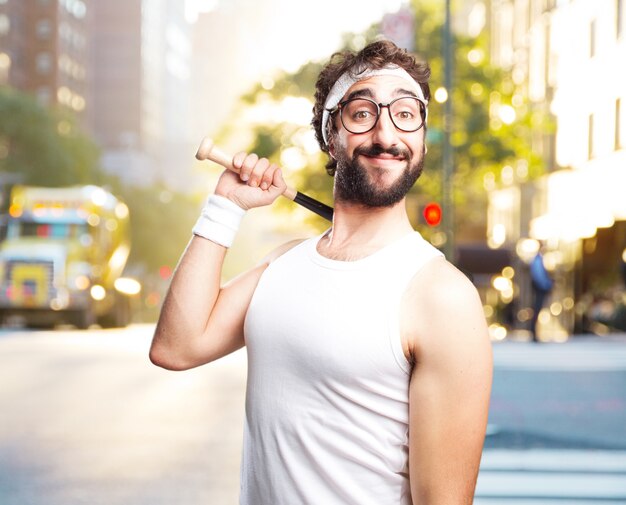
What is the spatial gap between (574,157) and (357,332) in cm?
3847

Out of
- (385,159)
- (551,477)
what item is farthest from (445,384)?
(551,477)

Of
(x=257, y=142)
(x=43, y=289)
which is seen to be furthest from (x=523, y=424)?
(x=257, y=142)

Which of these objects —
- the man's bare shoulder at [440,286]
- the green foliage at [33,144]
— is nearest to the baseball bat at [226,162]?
the man's bare shoulder at [440,286]

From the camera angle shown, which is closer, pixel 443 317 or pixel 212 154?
pixel 443 317

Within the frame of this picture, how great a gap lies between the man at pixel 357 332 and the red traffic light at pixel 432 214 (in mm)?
20929

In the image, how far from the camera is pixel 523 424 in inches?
489

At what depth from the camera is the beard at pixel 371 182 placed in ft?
9.21

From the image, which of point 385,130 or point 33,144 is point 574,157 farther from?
point 385,130

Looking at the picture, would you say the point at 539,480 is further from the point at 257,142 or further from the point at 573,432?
the point at 257,142

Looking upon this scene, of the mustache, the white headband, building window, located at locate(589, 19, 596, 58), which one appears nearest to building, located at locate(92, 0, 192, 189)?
building window, located at locate(589, 19, 596, 58)

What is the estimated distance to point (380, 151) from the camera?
9.27ft

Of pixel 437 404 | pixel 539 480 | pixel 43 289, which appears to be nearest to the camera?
pixel 437 404

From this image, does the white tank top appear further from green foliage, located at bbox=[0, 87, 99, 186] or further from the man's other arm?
green foliage, located at bbox=[0, 87, 99, 186]

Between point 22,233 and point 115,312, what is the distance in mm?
3501
